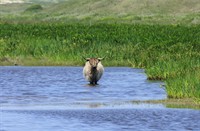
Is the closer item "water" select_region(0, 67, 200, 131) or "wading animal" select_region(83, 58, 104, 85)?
"water" select_region(0, 67, 200, 131)

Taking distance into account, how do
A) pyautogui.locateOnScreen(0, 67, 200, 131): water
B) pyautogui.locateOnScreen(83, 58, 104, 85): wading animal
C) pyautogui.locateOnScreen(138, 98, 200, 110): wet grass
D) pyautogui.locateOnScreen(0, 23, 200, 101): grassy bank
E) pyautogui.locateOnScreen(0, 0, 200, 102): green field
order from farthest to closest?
pyautogui.locateOnScreen(0, 23, 200, 101): grassy bank, pyautogui.locateOnScreen(0, 0, 200, 102): green field, pyautogui.locateOnScreen(83, 58, 104, 85): wading animal, pyautogui.locateOnScreen(138, 98, 200, 110): wet grass, pyautogui.locateOnScreen(0, 67, 200, 131): water

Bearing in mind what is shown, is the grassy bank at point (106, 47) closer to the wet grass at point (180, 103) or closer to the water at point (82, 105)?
the water at point (82, 105)

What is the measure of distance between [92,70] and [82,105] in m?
Answer: 8.59

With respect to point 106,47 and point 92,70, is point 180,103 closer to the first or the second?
point 92,70

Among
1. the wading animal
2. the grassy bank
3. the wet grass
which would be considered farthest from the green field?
the wet grass

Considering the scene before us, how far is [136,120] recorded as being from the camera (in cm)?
2342

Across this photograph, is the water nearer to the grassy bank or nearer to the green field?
the green field

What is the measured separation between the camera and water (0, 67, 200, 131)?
22.3m

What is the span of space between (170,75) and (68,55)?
1554 centimetres

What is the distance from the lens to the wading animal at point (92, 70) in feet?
118

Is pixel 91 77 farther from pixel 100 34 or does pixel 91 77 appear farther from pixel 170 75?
pixel 100 34

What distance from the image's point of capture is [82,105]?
91.3 ft

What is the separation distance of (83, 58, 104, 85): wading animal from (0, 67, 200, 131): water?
1.23 feet

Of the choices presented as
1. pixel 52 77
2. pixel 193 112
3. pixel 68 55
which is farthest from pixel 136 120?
pixel 68 55
